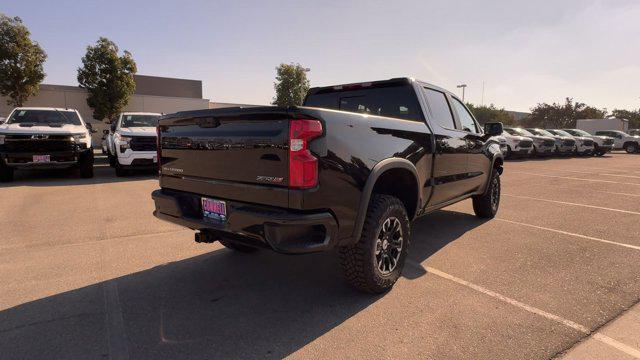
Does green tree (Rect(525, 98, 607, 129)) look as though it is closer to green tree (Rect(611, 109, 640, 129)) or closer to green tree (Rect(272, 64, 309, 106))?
green tree (Rect(611, 109, 640, 129))

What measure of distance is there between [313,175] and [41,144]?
8.78 metres

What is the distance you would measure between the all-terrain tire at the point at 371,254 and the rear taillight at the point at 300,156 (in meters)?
0.74

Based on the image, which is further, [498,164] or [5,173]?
[5,173]

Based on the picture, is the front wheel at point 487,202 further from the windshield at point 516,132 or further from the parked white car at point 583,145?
the parked white car at point 583,145

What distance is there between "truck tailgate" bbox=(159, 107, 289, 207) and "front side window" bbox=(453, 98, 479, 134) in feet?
10.2

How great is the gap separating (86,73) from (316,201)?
33.8 metres

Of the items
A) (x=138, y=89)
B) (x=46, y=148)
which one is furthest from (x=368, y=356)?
(x=138, y=89)

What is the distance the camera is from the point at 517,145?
17.9 m

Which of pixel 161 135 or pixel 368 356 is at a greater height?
pixel 161 135

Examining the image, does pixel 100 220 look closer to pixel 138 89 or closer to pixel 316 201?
pixel 316 201

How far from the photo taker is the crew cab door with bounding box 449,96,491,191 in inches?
185

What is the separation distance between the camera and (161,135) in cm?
342

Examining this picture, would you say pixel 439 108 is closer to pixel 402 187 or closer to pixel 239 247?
pixel 402 187

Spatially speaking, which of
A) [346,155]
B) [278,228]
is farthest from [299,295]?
[346,155]
